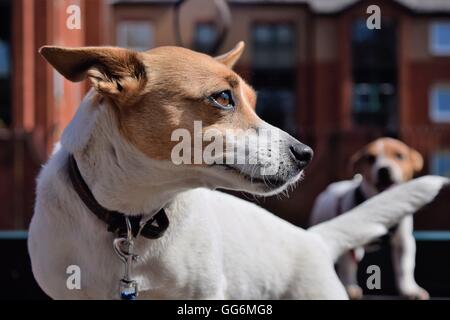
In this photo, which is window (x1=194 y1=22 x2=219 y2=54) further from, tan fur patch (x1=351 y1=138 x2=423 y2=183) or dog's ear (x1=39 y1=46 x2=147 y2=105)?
dog's ear (x1=39 y1=46 x2=147 y2=105)

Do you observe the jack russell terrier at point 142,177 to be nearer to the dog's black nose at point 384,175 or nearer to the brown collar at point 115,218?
the brown collar at point 115,218

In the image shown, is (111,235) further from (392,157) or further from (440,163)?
(440,163)

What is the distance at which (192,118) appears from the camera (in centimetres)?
240

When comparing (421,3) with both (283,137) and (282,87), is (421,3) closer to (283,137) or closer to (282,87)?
(282,87)

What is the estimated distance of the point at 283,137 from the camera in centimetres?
239

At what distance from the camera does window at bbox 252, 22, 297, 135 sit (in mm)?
26484

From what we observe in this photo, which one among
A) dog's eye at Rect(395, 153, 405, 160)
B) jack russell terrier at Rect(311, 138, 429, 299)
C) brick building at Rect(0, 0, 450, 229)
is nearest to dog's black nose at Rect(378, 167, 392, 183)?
jack russell terrier at Rect(311, 138, 429, 299)

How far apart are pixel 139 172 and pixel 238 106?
0.41m

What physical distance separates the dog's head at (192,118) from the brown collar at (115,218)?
0.25 metres

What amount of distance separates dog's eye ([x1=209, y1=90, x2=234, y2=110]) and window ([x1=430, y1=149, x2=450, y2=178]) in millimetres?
18967

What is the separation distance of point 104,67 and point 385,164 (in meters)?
4.32

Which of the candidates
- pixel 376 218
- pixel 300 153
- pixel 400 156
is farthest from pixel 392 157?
pixel 300 153

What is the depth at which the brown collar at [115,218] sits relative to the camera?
8.24ft

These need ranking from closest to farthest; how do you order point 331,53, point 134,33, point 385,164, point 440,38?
point 385,164 → point 134,33 → point 331,53 → point 440,38
